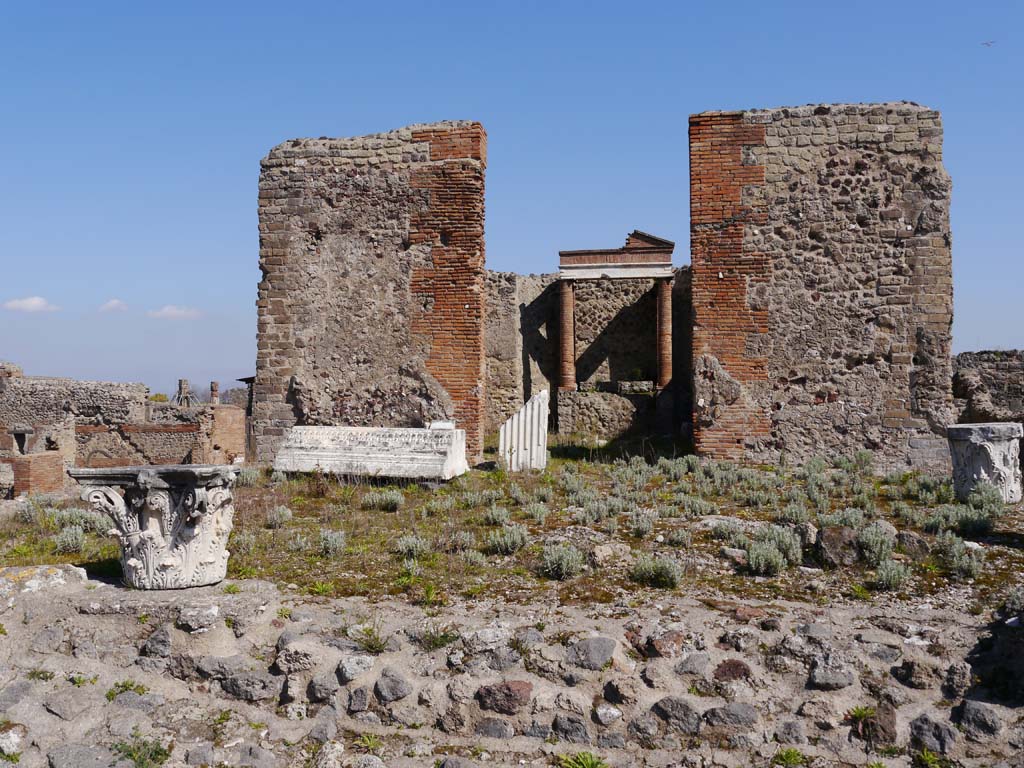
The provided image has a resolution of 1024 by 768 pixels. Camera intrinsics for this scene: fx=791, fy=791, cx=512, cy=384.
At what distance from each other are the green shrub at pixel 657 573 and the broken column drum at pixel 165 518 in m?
2.95

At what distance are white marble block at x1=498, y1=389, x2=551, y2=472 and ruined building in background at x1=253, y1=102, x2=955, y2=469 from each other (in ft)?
1.87

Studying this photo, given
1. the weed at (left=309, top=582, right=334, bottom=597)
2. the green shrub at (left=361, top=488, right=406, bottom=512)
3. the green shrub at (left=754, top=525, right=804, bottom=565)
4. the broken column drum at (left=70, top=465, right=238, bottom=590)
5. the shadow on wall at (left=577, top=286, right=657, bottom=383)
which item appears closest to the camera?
the broken column drum at (left=70, top=465, right=238, bottom=590)

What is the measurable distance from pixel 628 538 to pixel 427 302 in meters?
5.48

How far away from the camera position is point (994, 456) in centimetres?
756

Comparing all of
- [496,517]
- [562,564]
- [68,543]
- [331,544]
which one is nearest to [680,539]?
[562,564]

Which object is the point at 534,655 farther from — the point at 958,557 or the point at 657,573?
the point at 958,557

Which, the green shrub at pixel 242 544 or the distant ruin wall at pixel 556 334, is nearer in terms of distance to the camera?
the green shrub at pixel 242 544

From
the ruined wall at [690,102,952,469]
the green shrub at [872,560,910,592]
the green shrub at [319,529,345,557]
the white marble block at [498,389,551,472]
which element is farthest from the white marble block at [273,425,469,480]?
the green shrub at [872,560,910,592]

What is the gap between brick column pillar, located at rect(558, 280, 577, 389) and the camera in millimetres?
20328

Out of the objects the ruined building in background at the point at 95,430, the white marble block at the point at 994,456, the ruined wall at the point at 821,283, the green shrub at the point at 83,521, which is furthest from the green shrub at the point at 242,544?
the ruined building in background at the point at 95,430

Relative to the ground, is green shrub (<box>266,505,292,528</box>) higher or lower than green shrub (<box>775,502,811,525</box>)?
lower

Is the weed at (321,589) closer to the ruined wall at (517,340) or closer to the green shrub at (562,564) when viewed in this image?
the green shrub at (562,564)

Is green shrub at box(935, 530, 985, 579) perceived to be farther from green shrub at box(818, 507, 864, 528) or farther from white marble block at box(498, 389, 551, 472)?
white marble block at box(498, 389, 551, 472)

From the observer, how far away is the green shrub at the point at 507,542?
6.38 metres
